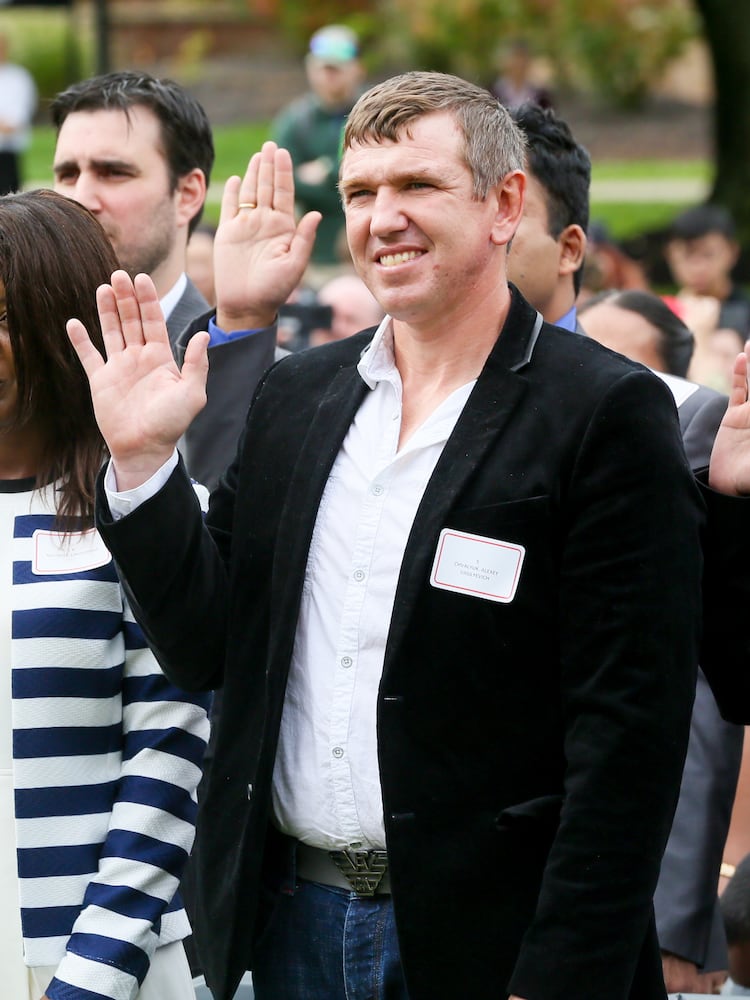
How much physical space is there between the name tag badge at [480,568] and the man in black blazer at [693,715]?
2.63 feet

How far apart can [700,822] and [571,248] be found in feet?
4.51

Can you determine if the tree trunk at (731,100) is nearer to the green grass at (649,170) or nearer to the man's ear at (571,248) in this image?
the green grass at (649,170)

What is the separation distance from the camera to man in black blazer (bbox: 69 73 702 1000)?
2.15 m

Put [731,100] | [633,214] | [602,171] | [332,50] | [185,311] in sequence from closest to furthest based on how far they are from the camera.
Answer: [185,311], [332,50], [731,100], [633,214], [602,171]

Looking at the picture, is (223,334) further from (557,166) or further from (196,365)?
(196,365)

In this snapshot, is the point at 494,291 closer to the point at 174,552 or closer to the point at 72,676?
the point at 174,552

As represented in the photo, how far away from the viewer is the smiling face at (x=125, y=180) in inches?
149

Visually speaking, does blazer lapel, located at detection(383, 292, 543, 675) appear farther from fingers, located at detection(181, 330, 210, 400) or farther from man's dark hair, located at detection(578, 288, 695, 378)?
man's dark hair, located at detection(578, 288, 695, 378)

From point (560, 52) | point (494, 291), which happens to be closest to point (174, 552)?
point (494, 291)

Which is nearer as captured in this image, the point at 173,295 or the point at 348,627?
the point at 348,627

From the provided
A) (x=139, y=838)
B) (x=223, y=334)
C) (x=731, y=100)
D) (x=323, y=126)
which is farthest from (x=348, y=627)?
(x=731, y=100)

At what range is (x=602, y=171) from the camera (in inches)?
915

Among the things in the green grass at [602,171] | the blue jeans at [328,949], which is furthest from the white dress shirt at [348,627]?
the green grass at [602,171]

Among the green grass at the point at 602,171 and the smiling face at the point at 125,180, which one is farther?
the green grass at the point at 602,171
